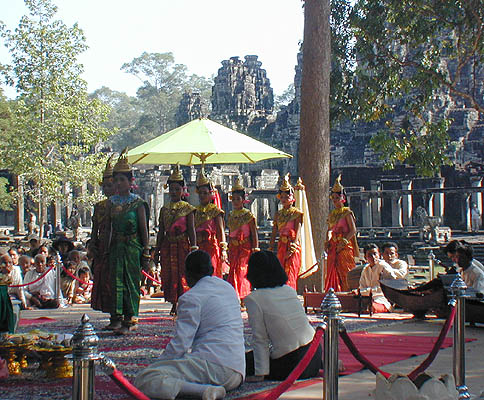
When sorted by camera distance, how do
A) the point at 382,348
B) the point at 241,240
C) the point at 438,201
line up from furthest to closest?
1. the point at 438,201
2. the point at 241,240
3. the point at 382,348

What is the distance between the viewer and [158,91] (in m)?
84.5

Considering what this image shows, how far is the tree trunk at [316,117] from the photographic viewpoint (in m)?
11.6

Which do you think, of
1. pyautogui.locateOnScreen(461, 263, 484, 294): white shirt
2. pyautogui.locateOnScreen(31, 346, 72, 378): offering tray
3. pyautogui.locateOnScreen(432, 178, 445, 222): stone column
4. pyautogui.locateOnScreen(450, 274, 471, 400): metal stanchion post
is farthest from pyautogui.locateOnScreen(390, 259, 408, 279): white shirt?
Answer: pyautogui.locateOnScreen(432, 178, 445, 222): stone column

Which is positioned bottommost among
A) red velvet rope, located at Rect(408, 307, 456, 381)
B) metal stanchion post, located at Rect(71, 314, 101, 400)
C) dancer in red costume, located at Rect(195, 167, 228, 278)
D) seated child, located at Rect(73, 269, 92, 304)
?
seated child, located at Rect(73, 269, 92, 304)

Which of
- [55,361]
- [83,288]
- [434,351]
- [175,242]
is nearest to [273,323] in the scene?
[434,351]

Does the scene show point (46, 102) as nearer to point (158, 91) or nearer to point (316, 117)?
point (316, 117)

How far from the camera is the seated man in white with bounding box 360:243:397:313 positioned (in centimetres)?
916

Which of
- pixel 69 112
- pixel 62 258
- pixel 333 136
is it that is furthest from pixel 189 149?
pixel 333 136

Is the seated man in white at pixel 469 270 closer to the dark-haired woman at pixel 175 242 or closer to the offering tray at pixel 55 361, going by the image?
the dark-haired woman at pixel 175 242

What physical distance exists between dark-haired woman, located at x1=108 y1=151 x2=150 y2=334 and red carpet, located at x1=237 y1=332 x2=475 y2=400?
7.18ft

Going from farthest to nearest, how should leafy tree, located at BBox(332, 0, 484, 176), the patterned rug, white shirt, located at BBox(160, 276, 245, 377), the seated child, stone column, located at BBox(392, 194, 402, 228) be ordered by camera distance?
stone column, located at BBox(392, 194, 402, 228) → leafy tree, located at BBox(332, 0, 484, 176) → the seated child → the patterned rug → white shirt, located at BBox(160, 276, 245, 377)

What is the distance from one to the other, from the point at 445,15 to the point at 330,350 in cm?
1134

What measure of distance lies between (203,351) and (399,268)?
542 cm

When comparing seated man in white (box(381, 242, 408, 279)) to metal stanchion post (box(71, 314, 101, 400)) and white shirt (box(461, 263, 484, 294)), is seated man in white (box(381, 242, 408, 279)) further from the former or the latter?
metal stanchion post (box(71, 314, 101, 400))
